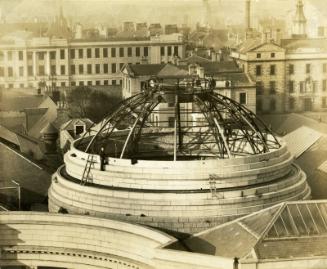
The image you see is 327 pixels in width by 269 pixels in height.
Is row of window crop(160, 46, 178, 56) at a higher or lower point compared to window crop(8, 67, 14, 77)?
higher

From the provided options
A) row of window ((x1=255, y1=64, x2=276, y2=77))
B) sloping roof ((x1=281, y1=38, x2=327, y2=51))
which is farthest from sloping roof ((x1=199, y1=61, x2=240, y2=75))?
sloping roof ((x1=281, y1=38, x2=327, y2=51))

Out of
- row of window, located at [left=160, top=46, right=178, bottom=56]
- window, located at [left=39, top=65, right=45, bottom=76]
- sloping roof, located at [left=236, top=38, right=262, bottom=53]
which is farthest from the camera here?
row of window, located at [left=160, top=46, right=178, bottom=56]

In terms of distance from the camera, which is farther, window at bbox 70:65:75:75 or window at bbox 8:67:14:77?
window at bbox 70:65:75:75

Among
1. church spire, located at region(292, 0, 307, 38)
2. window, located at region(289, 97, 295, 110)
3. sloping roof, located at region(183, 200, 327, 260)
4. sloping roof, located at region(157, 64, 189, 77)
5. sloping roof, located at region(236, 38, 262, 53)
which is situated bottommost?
window, located at region(289, 97, 295, 110)

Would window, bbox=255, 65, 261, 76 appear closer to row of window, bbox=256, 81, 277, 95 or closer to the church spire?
row of window, bbox=256, 81, 277, 95

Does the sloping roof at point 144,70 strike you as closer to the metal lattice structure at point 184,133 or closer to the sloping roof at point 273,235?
the metal lattice structure at point 184,133

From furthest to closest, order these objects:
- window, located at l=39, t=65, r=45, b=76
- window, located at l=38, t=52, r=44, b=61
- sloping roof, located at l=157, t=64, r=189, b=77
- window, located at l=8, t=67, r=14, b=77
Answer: window, located at l=39, t=65, r=45, b=76 → window, located at l=38, t=52, r=44, b=61 → window, located at l=8, t=67, r=14, b=77 → sloping roof, located at l=157, t=64, r=189, b=77

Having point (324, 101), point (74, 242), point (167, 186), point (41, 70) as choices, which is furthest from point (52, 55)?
point (74, 242)
